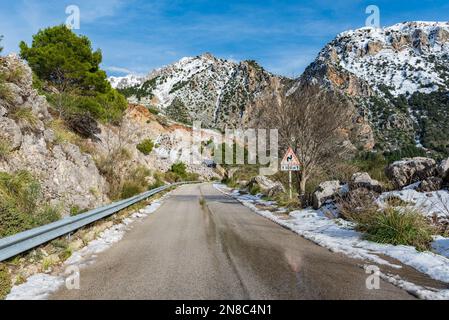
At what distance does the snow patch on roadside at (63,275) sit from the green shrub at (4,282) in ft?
0.19

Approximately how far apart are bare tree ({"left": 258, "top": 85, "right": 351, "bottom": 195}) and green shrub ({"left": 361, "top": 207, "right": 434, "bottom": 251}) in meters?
10.6

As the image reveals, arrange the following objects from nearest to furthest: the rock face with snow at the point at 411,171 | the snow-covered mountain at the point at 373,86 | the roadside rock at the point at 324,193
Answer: the rock face with snow at the point at 411,171, the roadside rock at the point at 324,193, the snow-covered mountain at the point at 373,86

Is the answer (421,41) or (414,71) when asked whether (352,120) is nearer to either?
(414,71)

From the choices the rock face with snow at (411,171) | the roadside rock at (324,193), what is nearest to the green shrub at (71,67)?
the roadside rock at (324,193)

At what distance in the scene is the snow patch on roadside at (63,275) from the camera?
15.8 ft

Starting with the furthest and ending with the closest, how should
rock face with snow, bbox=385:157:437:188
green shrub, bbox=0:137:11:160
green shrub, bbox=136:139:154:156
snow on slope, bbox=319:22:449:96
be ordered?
snow on slope, bbox=319:22:449:96 → green shrub, bbox=136:139:154:156 → rock face with snow, bbox=385:157:437:188 → green shrub, bbox=0:137:11:160

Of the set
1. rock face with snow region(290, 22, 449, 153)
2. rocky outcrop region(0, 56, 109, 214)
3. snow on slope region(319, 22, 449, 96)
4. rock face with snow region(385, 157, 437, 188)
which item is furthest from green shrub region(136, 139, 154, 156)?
snow on slope region(319, 22, 449, 96)

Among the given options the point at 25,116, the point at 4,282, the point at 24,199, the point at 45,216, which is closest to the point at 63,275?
the point at 4,282

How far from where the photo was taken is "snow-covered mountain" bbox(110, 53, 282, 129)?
128500 millimetres

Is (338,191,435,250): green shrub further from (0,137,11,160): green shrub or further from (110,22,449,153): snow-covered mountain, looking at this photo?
(110,22,449,153): snow-covered mountain

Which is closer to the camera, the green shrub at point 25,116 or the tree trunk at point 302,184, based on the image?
the green shrub at point 25,116

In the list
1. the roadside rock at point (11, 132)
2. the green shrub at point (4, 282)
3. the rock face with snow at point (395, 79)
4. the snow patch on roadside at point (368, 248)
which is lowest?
the snow patch on roadside at point (368, 248)

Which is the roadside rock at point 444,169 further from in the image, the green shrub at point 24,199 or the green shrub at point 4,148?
the green shrub at point 4,148
